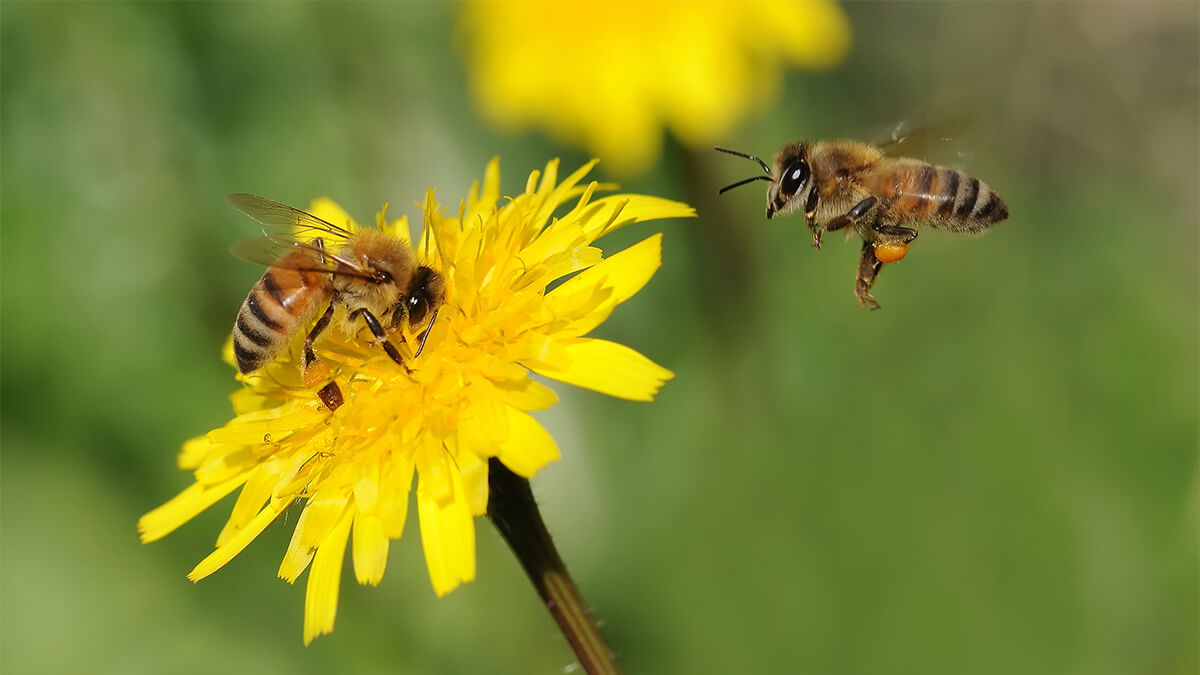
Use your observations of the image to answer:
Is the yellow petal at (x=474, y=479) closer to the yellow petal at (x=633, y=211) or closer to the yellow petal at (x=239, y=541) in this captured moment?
the yellow petal at (x=239, y=541)

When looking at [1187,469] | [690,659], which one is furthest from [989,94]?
[690,659]

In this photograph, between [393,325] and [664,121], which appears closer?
[393,325]

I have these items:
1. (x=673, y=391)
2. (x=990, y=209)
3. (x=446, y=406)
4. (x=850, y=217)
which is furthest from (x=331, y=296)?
(x=673, y=391)

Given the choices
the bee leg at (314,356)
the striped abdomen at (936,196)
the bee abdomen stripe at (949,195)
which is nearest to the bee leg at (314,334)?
the bee leg at (314,356)

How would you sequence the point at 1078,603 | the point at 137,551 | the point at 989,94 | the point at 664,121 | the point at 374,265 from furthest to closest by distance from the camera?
the point at 989,94 → the point at 664,121 → the point at 137,551 → the point at 1078,603 → the point at 374,265

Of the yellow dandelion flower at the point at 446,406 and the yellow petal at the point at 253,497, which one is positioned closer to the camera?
the yellow dandelion flower at the point at 446,406

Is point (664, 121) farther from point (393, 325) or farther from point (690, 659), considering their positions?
point (393, 325)

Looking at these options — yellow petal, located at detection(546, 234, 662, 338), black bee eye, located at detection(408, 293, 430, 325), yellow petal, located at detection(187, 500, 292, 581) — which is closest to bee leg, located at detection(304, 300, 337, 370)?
black bee eye, located at detection(408, 293, 430, 325)
